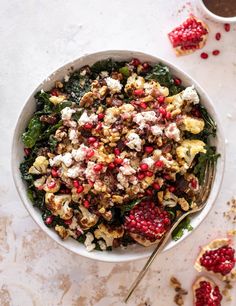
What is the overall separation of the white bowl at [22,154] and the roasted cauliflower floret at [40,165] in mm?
105

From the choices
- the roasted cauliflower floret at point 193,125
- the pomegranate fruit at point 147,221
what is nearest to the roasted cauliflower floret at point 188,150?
the roasted cauliflower floret at point 193,125

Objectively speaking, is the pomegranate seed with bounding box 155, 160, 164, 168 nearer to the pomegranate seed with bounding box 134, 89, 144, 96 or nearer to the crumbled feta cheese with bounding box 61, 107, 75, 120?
the pomegranate seed with bounding box 134, 89, 144, 96

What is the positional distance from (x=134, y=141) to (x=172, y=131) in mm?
196

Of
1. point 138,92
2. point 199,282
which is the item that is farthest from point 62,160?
point 199,282

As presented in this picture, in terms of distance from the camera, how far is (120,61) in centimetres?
302

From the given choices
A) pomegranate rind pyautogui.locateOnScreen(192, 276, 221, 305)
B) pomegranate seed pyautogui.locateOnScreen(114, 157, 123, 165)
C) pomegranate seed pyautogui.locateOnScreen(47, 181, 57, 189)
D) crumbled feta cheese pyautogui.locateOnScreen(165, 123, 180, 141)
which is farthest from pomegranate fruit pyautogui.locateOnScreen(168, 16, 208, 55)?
pomegranate rind pyautogui.locateOnScreen(192, 276, 221, 305)

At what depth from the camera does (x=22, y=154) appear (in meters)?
3.03

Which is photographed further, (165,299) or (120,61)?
(165,299)

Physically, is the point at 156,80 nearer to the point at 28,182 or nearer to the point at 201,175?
the point at 201,175

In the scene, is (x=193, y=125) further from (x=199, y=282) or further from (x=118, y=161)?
(x=199, y=282)

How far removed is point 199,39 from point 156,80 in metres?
0.46

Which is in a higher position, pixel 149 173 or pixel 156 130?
pixel 156 130

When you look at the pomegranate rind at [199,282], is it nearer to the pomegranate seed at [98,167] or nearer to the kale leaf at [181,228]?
the kale leaf at [181,228]

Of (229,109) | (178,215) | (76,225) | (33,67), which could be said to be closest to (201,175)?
(178,215)
